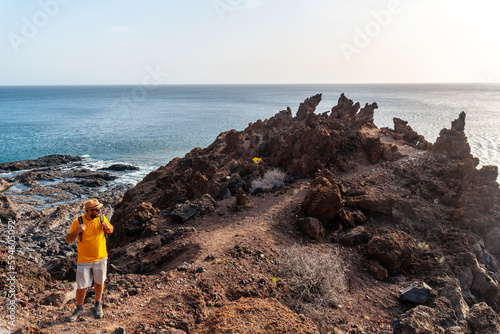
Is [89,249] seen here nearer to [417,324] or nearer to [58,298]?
[58,298]

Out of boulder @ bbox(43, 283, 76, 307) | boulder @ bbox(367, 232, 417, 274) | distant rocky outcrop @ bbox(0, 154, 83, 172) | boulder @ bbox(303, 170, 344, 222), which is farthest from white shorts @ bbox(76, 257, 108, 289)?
distant rocky outcrop @ bbox(0, 154, 83, 172)

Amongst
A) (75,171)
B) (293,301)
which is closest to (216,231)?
(293,301)

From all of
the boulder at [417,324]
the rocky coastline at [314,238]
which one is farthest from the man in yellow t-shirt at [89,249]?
the boulder at [417,324]

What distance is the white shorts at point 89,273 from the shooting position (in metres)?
5.58

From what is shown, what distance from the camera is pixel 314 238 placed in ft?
30.8

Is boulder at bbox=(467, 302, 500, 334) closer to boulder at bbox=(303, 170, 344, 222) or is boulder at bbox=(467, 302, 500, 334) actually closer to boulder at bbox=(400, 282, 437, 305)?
boulder at bbox=(400, 282, 437, 305)

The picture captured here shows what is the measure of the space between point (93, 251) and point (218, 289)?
7.52 ft

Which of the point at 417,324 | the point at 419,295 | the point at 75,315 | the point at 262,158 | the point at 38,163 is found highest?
the point at 262,158

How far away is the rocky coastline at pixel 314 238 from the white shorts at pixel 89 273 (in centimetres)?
53

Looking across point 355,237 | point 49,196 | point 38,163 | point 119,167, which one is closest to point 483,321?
point 355,237

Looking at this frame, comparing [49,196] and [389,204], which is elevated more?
[389,204]

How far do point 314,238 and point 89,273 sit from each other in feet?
18.6

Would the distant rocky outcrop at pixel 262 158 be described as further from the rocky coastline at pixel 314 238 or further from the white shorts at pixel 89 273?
the white shorts at pixel 89 273

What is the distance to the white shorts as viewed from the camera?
18.3 feet
